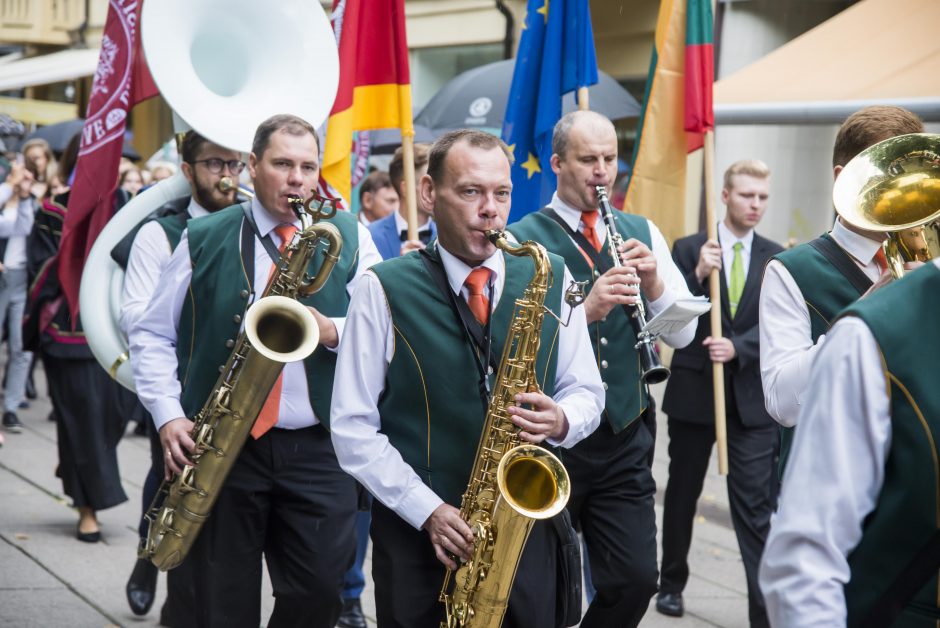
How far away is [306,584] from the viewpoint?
4262mm

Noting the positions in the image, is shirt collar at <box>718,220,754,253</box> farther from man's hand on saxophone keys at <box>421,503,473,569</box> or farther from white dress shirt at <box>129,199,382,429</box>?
man's hand on saxophone keys at <box>421,503,473,569</box>

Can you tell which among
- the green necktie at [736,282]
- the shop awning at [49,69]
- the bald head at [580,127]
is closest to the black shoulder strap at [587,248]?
the bald head at [580,127]

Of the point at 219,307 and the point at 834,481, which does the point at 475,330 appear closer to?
the point at 219,307

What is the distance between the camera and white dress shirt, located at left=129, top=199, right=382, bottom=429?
171 inches

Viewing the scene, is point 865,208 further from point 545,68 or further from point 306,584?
point 545,68

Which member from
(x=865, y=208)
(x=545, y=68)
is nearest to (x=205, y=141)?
(x=545, y=68)

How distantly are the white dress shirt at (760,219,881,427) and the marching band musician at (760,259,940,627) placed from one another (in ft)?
4.29

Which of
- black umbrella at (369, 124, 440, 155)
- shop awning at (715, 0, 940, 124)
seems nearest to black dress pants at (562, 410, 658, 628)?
shop awning at (715, 0, 940, 124)

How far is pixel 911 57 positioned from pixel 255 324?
618 cm

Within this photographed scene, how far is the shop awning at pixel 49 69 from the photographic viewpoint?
21.3 metres

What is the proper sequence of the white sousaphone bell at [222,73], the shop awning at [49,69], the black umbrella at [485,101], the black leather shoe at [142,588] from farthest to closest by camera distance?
the shop awning at [49,69], the black umbrella at [485,101], the black leather shoe at [142,588], the white sousaphone bell at [222,73]

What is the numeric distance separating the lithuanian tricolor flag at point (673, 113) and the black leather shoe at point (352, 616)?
90.1 inches

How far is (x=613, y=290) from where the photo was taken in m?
4.32

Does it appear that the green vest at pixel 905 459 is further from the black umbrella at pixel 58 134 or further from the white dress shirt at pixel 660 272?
the black umbrella at pixel 58 134
